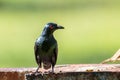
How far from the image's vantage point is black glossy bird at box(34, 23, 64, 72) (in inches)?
278

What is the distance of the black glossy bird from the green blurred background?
6158mm

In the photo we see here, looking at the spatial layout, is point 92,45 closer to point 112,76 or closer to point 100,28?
point 100,28

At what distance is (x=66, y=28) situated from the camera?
1847 cm

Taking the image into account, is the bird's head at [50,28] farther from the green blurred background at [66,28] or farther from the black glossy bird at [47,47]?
the green blurred background at [66,28]

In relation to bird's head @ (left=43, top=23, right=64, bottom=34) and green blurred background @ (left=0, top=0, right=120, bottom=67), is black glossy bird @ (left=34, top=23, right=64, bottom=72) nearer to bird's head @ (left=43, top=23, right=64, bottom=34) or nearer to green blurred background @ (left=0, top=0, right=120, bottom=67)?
bird's head @ (left=43, top=23, right=64, bottom=34)

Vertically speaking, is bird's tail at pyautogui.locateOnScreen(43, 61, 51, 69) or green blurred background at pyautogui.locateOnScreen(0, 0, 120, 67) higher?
bird's tail at pyautogui.locateOnScreen(43, 61, 51, 69)

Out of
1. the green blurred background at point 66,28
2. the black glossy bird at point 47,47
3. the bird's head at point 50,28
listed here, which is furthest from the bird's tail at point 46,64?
the green blurred background at point 66,28

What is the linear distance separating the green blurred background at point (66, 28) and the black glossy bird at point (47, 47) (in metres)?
6.16

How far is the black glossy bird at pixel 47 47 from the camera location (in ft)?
23.2

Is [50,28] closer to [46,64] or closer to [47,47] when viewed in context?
[47,47]

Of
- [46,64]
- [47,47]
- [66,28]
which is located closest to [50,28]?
[47,47]

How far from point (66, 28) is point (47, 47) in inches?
448

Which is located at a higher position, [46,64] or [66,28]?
[46,64]

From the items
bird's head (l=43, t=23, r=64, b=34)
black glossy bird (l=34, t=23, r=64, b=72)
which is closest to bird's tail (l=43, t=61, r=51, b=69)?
black glossy bird (l=34, t=23, r=64, b=72)
